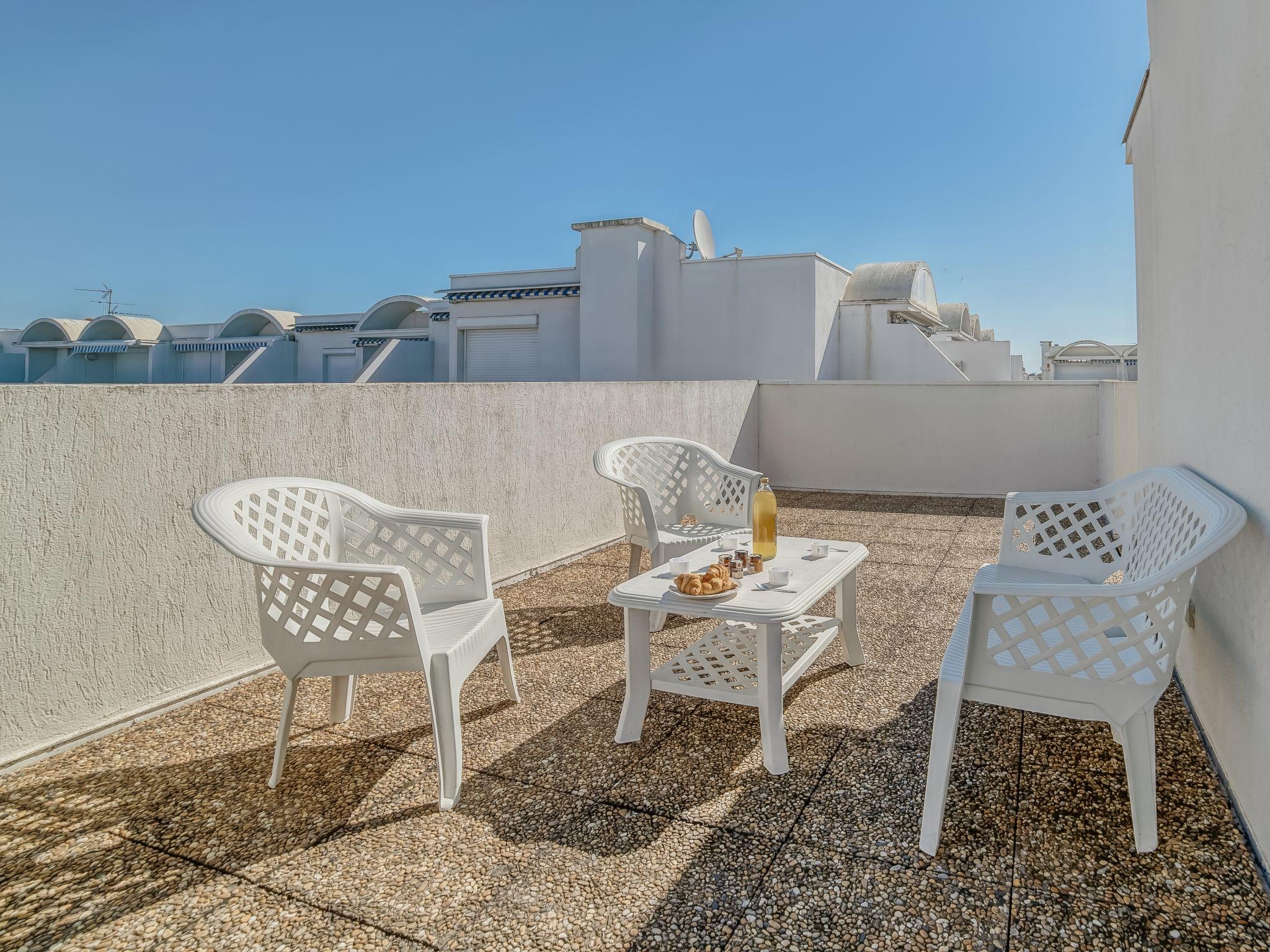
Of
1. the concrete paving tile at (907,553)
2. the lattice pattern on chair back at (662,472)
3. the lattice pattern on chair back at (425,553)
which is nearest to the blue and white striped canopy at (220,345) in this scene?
the lattice pattern on chair back at (662,472)

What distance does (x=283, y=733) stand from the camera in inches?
85.9

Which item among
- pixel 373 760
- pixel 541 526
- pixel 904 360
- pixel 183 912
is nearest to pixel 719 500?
pixel 541 526

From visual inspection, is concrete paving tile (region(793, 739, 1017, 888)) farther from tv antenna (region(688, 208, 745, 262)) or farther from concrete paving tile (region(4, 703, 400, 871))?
tv antenna (region(688, 208, 745, 262))

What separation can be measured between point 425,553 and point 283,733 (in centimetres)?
75

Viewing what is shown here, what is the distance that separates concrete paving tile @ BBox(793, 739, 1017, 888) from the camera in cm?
179

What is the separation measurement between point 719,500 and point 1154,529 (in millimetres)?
2203

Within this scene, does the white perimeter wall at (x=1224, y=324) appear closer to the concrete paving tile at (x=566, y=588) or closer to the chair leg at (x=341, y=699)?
the chair leg at (x=341, y=699)

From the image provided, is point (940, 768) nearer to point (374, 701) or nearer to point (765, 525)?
point (765, 525)

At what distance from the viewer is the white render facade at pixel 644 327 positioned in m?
12.1

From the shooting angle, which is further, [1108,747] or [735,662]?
[735,662]

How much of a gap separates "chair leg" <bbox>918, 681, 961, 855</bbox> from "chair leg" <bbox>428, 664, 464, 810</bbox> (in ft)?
4.10

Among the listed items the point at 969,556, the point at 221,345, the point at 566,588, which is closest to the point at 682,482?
the point at 566,588

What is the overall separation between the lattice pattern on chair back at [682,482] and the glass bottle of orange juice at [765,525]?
1.09m

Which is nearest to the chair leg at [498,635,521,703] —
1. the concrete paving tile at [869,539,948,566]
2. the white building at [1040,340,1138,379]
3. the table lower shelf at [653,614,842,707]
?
the table lower shelf at [653,614,842,707]
